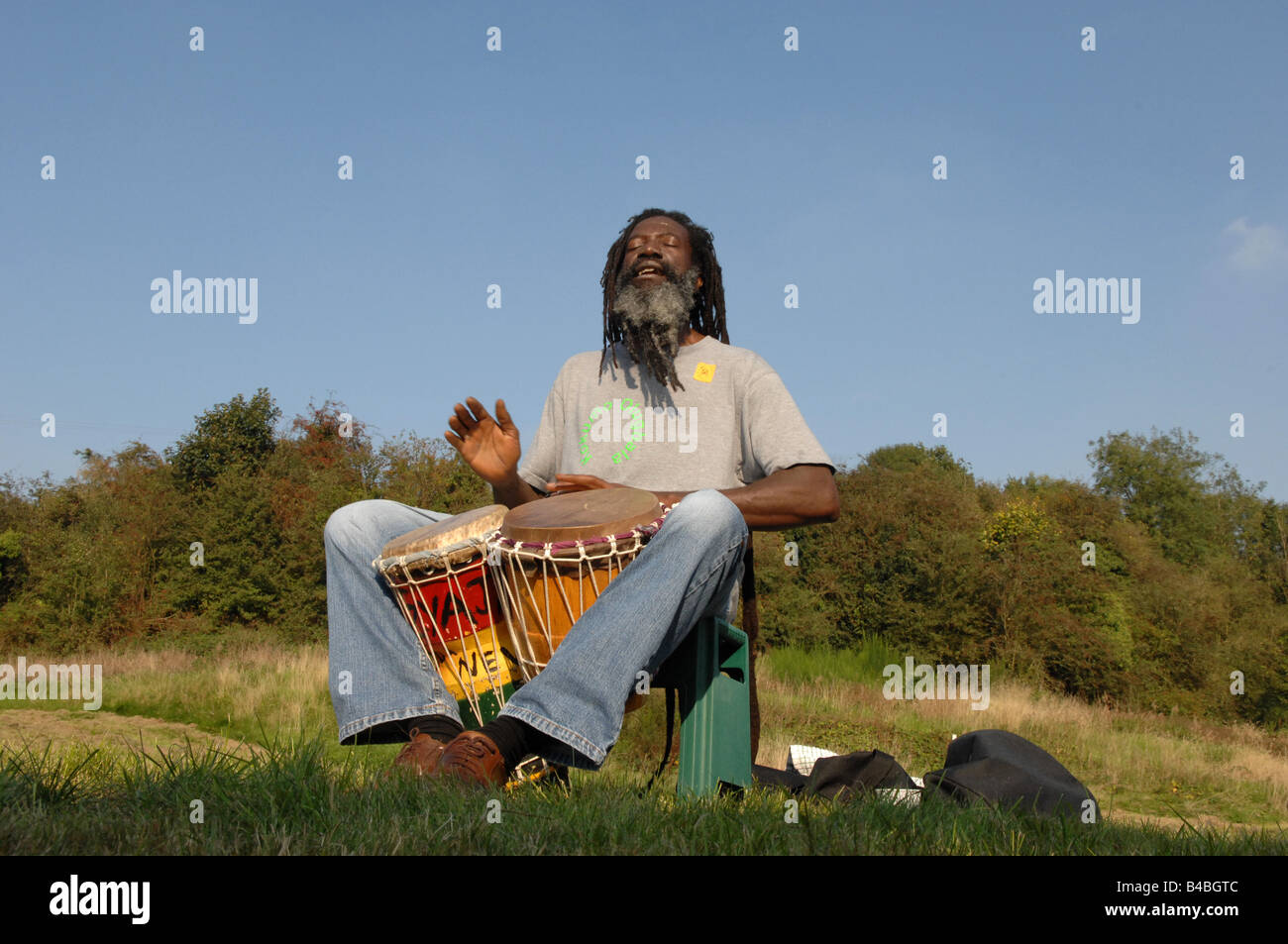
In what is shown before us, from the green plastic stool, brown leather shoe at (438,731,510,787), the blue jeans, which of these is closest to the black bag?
the green plastic stool

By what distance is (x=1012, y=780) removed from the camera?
9.46 feet

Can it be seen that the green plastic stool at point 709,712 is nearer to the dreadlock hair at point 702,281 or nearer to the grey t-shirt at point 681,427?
the grey t-shirt at point 681,427

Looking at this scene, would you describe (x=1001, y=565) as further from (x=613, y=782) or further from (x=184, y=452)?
(x=184, y=452)

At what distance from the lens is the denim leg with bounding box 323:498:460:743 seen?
2.72 metres


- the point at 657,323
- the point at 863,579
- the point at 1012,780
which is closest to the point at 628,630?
the point at 1012,780

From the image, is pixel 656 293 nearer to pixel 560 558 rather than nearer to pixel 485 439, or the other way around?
pixel 485 439

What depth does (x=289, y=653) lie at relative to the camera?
1283cm

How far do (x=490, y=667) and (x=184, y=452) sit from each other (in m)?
23.4

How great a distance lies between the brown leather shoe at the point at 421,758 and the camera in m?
2.26

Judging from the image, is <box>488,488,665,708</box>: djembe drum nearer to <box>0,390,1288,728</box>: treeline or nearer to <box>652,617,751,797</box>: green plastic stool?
<box>652,617,751,797</box>: green plastic stool

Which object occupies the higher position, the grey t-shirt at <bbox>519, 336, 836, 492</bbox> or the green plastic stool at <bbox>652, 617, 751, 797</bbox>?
the grey t-shirt at <bbox>519, 336, 836, 492</bbox>

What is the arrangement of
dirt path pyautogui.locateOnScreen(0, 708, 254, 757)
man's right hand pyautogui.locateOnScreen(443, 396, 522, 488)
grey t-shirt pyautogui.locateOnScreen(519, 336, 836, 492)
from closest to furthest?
man's right hand pyautogui.locateOnScreen(443, 396, 522, 488)
grey t-shirt pyautogui.locateOnScreen(519, 336, 836, 492)
dirt path pyautogui.locateOnScreen(0, 708, 254, 757)

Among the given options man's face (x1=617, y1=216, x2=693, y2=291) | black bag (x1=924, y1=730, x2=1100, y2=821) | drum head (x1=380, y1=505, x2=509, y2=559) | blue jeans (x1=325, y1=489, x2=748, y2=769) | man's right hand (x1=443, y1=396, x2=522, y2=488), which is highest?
man's face (x1=617, y1=216, x2=693, y2=291)

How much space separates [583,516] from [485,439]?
64 centimetres
